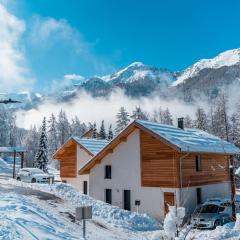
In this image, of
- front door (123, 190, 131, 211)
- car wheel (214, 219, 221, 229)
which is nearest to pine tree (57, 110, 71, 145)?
front door (123, 190, 131, 211)

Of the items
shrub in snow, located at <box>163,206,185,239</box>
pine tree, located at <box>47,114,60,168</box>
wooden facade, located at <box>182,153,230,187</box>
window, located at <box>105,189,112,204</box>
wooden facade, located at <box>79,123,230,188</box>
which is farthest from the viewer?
pine tree, located at <box>47,114,60,168</box>

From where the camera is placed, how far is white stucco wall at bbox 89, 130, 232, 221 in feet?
103

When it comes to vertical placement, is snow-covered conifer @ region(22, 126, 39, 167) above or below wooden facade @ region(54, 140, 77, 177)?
above

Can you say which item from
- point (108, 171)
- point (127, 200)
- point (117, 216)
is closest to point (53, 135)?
point (108, 171)

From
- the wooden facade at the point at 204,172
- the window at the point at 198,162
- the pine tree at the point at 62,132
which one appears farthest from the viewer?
the pine tree at the point at 62,132

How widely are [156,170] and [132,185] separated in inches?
114

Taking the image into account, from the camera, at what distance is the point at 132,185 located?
33.5 metres

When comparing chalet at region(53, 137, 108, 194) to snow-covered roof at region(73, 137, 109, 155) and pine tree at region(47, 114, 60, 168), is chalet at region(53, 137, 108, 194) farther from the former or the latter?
pine tree at region(47, 114, 60, 168)

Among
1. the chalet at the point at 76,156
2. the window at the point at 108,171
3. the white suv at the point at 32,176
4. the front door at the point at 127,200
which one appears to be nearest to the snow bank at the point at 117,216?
the front door at the point at 127,200

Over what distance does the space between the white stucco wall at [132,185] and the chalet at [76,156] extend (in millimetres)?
10583

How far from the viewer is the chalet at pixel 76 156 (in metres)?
47.6

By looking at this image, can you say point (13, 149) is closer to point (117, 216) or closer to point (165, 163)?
point (165, 163)

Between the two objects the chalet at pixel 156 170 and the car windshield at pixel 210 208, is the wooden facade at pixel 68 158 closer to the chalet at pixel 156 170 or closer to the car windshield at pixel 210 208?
the chalet at pixel 156 170

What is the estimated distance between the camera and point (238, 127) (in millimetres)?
71688
